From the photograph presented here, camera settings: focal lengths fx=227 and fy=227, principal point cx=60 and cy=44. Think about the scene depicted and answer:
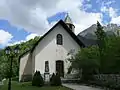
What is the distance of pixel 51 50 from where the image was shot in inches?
1313

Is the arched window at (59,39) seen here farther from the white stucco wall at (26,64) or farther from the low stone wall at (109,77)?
the low stone wall at (109,77)

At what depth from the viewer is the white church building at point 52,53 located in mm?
32656

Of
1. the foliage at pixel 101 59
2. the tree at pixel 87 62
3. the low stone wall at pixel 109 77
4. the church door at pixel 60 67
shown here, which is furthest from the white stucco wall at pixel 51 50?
the low stone wall at pixel 109 77

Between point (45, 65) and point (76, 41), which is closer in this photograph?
point (45, 65)

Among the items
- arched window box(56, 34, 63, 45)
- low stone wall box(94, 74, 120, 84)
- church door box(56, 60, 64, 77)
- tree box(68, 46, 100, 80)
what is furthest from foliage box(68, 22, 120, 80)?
arched window box(56, 34, 63, 45)

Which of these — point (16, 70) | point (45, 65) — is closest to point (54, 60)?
point (45, 65)

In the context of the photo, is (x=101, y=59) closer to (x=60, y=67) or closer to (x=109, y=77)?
(x=109, y=77)

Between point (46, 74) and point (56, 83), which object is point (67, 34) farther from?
point (56, 83)

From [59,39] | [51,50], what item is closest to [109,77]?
[51,50]

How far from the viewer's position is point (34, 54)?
33125 millimetres

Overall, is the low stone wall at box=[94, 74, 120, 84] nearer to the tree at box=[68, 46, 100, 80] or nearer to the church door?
the tree at box=[68, 46, 100, 80]

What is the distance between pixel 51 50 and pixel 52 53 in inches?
18.3

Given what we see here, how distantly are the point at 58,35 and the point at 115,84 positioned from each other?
15381 millimetres

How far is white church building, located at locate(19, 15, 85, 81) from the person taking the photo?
107 feet
